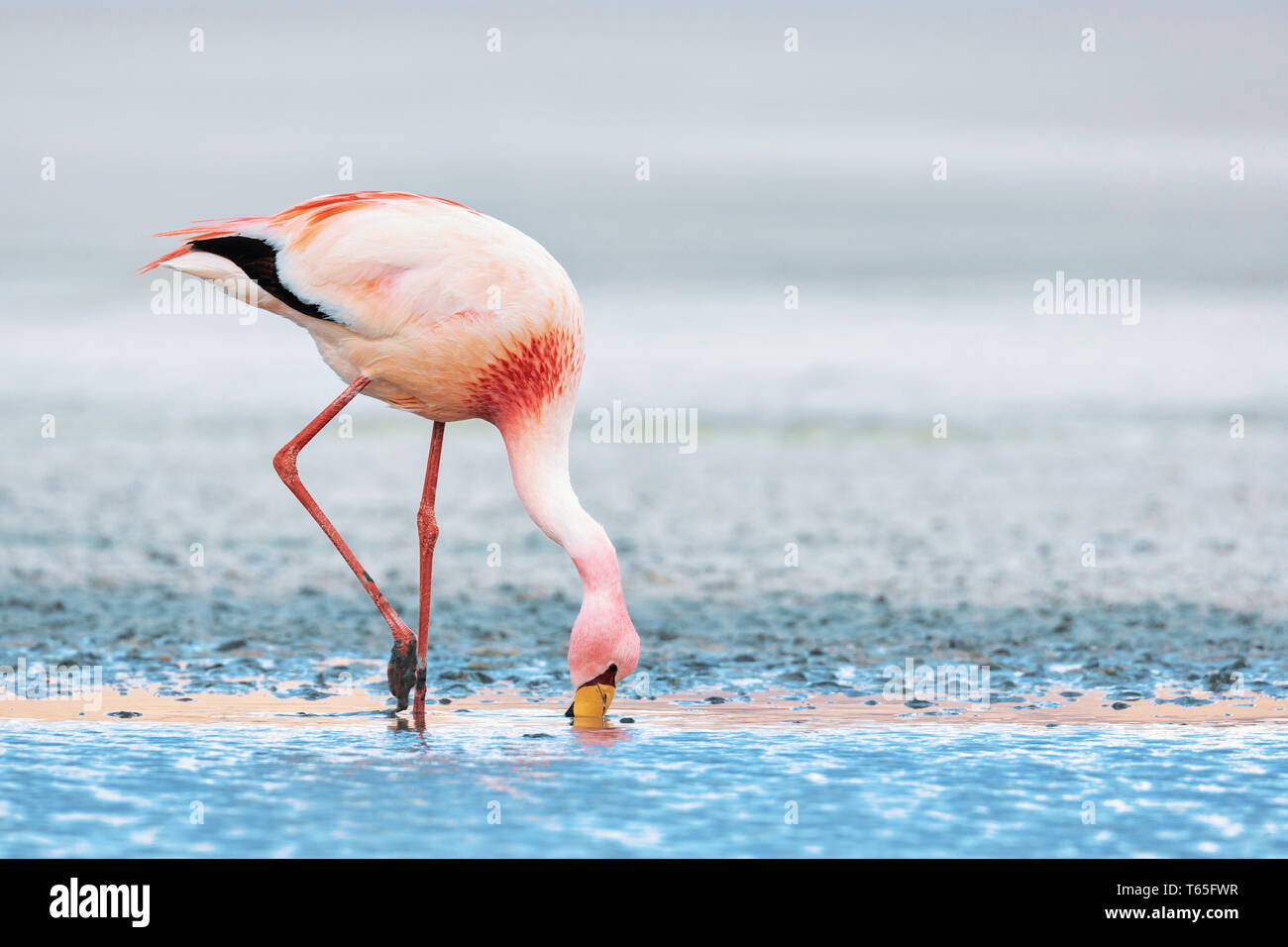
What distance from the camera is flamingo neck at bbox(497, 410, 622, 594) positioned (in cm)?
751

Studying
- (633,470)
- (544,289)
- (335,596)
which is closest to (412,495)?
(633,470)

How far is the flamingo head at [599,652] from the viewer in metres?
7.31

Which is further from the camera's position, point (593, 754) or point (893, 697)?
point (893, 697)

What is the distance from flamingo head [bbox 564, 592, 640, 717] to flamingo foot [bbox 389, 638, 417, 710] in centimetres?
94

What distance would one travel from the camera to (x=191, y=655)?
9203 millimetres

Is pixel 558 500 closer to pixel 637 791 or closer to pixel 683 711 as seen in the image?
pixel 683 711

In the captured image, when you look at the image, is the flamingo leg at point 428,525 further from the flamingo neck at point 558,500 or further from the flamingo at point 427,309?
the flamingo neck at point 558,500

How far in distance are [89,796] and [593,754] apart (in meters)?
1.95

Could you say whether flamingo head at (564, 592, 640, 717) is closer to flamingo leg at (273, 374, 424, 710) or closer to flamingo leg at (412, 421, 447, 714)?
flamingo leg at (273, 374, 424, 710)

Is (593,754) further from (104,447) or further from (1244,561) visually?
(104,447)

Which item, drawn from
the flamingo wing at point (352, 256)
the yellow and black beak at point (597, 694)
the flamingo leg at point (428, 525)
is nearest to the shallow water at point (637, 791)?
the yellow and black beak at point (597, 694)
